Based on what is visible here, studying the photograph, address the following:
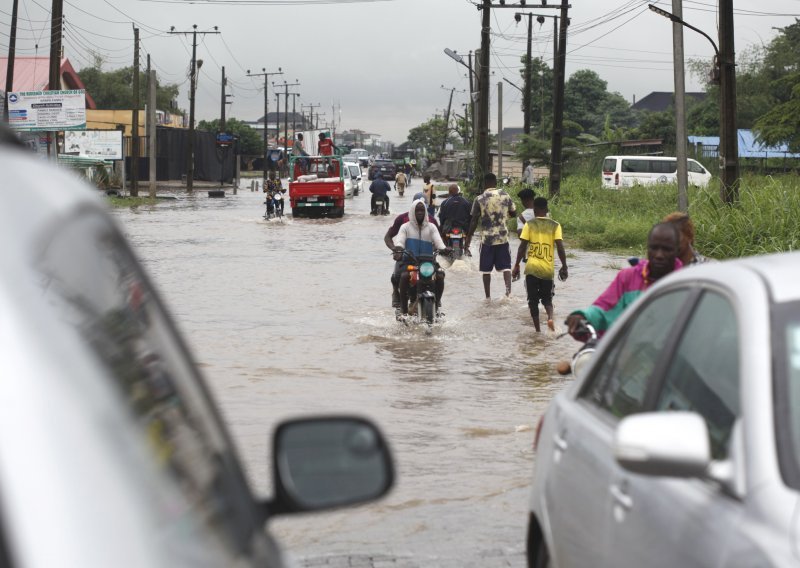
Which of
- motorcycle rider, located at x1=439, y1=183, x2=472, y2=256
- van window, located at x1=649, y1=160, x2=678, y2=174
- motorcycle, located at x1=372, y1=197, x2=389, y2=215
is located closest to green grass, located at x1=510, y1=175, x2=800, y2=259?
motorcycle rider, located at x1=439, y1=183, x2=472, y2=256

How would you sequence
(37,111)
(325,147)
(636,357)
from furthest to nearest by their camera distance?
(325,147)
(37,111)
(636,357)

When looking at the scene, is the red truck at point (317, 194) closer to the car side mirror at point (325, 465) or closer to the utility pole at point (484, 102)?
the utility pole at point (484, 102)

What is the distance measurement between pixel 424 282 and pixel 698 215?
769 cm

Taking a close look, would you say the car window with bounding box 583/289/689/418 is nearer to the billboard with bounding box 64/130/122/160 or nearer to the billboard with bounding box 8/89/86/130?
the billboard with bounding box 8/89/86/130

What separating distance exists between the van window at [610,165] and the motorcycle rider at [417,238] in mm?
35696

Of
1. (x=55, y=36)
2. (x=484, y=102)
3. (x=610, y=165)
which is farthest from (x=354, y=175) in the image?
(x=55, y=36)

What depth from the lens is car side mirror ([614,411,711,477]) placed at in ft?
9.61

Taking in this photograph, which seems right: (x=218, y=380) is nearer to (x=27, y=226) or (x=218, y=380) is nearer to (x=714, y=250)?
(x=714, y=250)

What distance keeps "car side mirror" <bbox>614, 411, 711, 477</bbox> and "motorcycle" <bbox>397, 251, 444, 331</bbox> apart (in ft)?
41.8

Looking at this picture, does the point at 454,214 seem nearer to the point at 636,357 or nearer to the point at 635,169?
the point at 636,357

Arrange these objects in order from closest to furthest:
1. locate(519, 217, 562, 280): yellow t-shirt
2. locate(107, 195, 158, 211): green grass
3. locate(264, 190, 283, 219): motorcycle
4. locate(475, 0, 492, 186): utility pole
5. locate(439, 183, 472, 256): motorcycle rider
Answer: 1. locate(519, 217, 562, 280): yellow t-shirt
2. locate(439, 183, 472, 256): motorcycle rider
3. locate(264, 190, 283, 219): motorcycle
4. locate(475, 0, 492, 186): utility pole
5. locate(107, 195, 158, 211): green grass

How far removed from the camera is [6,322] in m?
1.47

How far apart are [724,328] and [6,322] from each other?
2.51m

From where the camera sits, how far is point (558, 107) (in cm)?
3950
